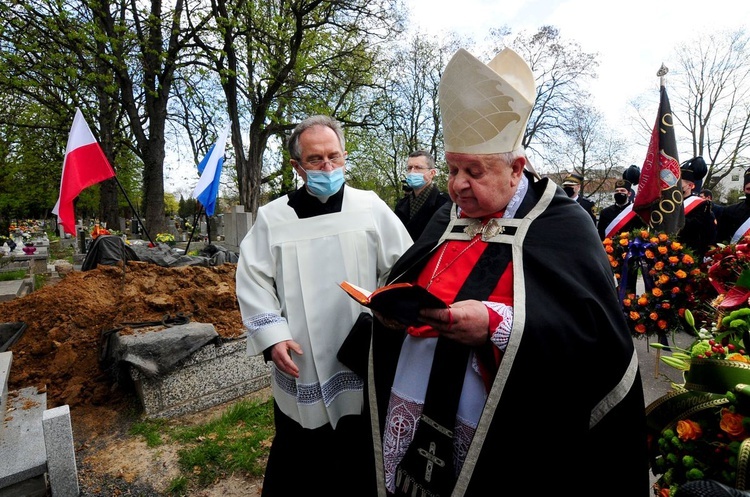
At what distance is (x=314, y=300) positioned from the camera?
2117 millimetres

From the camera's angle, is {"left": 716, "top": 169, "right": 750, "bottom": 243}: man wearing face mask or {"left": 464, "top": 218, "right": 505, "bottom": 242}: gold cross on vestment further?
{"left": 716, "top": 169, "right": 750, "bottom": 243}: man wearing face mask

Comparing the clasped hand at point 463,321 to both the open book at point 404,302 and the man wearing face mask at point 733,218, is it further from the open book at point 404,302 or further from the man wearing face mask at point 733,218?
the man wearing face mask at point 733,218

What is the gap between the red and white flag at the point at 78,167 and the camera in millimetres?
5133

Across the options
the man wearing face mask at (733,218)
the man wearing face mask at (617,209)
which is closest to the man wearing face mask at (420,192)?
the man wearing face mask at (617,209)

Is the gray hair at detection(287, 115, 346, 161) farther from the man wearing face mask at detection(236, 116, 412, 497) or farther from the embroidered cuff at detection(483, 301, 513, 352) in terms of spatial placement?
the embroidered cuff at detection(483, 301, 513, 352)

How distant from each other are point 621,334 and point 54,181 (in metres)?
31.0

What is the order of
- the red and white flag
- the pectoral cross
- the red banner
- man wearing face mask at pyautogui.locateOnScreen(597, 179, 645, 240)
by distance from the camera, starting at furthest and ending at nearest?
1. man wearing face mask at pyautogui.locateOnScreen(597, 179, 645, 240)
2. the red and white flag
3. the red banner
4. the pectoral cross

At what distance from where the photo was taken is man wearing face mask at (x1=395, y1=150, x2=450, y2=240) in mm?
4457

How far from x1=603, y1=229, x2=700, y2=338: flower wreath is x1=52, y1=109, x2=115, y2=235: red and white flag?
6.15m

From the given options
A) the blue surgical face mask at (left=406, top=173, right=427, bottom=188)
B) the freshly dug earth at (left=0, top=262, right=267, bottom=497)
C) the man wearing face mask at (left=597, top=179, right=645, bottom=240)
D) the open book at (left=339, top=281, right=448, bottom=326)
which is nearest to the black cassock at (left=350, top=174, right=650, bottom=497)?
the open book at (left=339, top=281, right=448, bottom=326)

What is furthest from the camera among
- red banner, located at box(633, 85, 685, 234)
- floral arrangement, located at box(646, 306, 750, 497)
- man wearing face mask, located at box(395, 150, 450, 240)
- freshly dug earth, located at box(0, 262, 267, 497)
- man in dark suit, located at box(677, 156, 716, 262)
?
man in dark suit, located at box(677, 156, 716, 262)

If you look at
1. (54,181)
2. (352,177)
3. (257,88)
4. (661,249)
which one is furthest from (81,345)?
(54,181)

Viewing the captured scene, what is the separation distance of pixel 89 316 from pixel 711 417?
17.2 ft

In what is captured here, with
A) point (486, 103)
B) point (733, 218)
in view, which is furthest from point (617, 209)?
point (486, 103)
